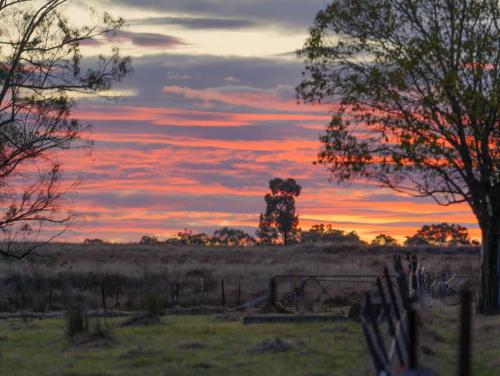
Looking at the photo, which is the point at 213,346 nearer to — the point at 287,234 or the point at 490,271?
the point at 490,271

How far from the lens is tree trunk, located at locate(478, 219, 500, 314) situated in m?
36.0

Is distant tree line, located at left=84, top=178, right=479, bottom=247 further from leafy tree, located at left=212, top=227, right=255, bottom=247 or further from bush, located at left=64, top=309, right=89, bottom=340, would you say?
bush, located at left=64, top=309, right=89, bottom=340

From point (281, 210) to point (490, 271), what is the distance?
97.6m

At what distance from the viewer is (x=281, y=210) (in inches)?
5271

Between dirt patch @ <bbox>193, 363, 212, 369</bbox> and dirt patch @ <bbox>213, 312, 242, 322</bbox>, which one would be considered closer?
dirt patch @ <bbox>193, 363, 212, 369</bbox>

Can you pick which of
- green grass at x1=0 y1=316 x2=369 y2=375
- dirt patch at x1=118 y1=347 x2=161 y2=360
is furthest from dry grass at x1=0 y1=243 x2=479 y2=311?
dirt patch at x1=118 y1=347 x2=161 y2=360

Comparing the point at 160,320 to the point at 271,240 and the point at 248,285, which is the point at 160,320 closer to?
the point at 248,285

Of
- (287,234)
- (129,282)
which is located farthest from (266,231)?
(129,282)

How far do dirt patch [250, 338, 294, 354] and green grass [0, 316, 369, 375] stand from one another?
0.37ft

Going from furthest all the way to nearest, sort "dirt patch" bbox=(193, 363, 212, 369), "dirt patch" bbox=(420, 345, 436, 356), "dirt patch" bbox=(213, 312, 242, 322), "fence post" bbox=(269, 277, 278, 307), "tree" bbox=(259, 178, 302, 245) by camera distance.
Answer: "tree" bbox=(259, 178, 302, 245) < "fence post" bbox=(269, 277, 278, 307) < "dirt patch" bbox=(213, 312, 242, 322) < "dirt patch" bbox=(420, 345, 436, 356) < "dirt patch" bbox=(193, 363, 212, 369)

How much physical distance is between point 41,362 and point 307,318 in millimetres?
11207

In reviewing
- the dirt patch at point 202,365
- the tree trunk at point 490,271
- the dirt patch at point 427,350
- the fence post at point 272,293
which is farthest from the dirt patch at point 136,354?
the tree trunk at point 490,271

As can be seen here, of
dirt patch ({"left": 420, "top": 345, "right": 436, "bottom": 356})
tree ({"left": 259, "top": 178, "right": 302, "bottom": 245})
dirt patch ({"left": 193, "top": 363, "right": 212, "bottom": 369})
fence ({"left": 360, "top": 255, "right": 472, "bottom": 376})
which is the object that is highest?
tree ({"left": 259, "top": 178, "right": 302, "bottom": 245})

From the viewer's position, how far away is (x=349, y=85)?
118 ft
